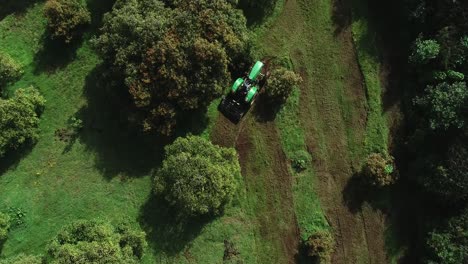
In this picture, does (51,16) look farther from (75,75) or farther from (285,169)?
(285,169)

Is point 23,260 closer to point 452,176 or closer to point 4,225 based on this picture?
point 4,225

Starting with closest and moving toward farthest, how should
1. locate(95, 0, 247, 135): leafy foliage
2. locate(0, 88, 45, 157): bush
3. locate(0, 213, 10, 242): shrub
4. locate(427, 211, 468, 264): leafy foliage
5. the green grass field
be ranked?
1. locate(95, 0, 247, 135): leafy foliage
2. locate(427, 211, 468, 264): leafy foliage
3. locate(0, 213, 10, 242): shrub
4. locate(0, 88, 45, 157): bush
5. the green grass field

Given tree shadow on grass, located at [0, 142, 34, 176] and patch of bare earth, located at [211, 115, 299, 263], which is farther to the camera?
tree shadow on grass, located at [0, 142, 34, 176]

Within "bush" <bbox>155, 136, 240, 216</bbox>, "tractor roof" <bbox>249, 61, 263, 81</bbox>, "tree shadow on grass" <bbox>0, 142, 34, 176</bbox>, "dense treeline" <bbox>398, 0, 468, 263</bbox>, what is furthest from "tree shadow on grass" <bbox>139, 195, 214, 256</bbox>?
"dense treeline" <bbox>398, 0, 468, 263</bbox>

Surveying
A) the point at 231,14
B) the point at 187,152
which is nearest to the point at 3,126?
the point at 187,152

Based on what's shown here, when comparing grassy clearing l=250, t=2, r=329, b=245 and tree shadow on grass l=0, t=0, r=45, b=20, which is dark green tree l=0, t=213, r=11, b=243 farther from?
grassy clearing l=250, t=2, r=329, b=245

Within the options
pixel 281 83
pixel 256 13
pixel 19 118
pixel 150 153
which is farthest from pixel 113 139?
pixel 256 13

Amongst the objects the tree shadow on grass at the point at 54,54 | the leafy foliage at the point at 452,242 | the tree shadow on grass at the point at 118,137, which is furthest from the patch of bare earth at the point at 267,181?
the tree shadow on grass at the point at 54,54

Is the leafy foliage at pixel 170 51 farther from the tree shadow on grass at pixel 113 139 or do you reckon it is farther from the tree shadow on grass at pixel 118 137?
the tree shadow on grass at pixel 113 139
